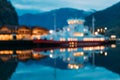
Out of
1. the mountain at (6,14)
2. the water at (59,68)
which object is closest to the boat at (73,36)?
the mountain at (6,14)

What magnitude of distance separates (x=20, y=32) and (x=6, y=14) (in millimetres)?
39070

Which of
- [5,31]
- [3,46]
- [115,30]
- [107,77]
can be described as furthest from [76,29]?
[115,30]

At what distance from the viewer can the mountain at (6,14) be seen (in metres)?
116

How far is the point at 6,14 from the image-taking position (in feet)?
390

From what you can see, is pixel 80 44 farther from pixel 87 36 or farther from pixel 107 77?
pixel 107 77

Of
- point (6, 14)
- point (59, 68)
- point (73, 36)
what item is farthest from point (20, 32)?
point (59, 68)

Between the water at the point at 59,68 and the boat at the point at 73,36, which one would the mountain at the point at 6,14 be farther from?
the water at the point at 59,68

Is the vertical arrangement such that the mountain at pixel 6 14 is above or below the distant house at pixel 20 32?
above

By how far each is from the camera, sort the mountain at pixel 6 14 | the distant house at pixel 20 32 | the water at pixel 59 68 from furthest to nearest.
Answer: the mountain at pixel 6 14 → the distant house at pixel 20 32 → the water at pixel 59 68

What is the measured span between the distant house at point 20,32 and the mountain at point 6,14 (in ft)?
95.6

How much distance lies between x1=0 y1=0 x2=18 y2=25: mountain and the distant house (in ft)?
95.6

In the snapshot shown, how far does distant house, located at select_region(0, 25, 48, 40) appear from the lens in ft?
253

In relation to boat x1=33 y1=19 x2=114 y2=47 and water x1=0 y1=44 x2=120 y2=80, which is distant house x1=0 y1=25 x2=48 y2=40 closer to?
boat x1=33 y1=19 x2=114 y2=47

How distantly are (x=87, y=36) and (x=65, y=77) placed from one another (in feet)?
199
